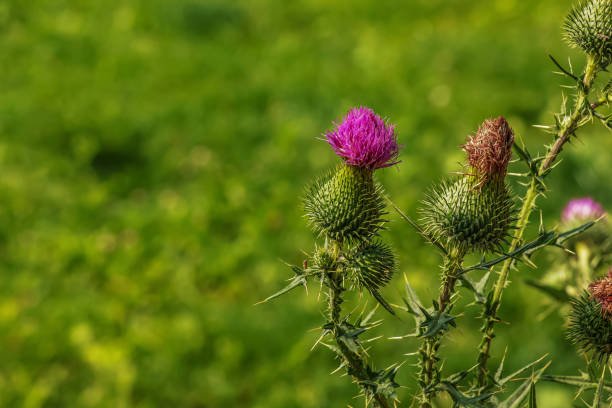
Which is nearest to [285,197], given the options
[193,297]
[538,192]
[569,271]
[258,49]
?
[193,297]

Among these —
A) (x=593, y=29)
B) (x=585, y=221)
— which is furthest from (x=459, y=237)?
(x=585, y=221)

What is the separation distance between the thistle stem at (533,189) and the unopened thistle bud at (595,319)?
0.56ft

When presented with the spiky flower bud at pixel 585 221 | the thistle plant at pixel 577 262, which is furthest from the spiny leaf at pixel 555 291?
the spiky flower bud at pixel 585 221

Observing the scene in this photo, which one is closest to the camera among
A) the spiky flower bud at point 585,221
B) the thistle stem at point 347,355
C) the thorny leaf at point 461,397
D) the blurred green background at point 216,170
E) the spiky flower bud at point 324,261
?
the thorny leaf at point 461,397

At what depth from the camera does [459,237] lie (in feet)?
4.97

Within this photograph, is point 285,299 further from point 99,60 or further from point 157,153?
point 99,60

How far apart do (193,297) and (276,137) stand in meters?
1.88

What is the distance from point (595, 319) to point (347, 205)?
24.4 inches

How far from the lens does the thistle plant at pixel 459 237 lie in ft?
4.18

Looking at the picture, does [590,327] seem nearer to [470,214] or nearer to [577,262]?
[470,214]

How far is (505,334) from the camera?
400cm

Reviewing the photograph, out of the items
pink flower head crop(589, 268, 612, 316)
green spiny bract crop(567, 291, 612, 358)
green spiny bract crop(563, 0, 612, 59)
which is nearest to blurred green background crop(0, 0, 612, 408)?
green spiny bract crop(563, 0, 612, 59)

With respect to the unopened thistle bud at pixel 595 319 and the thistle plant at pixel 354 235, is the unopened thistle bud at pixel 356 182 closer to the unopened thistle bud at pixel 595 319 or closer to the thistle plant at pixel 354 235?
the thistle plant at pixel 354 235

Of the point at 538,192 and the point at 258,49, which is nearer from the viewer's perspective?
the point at 538,192
